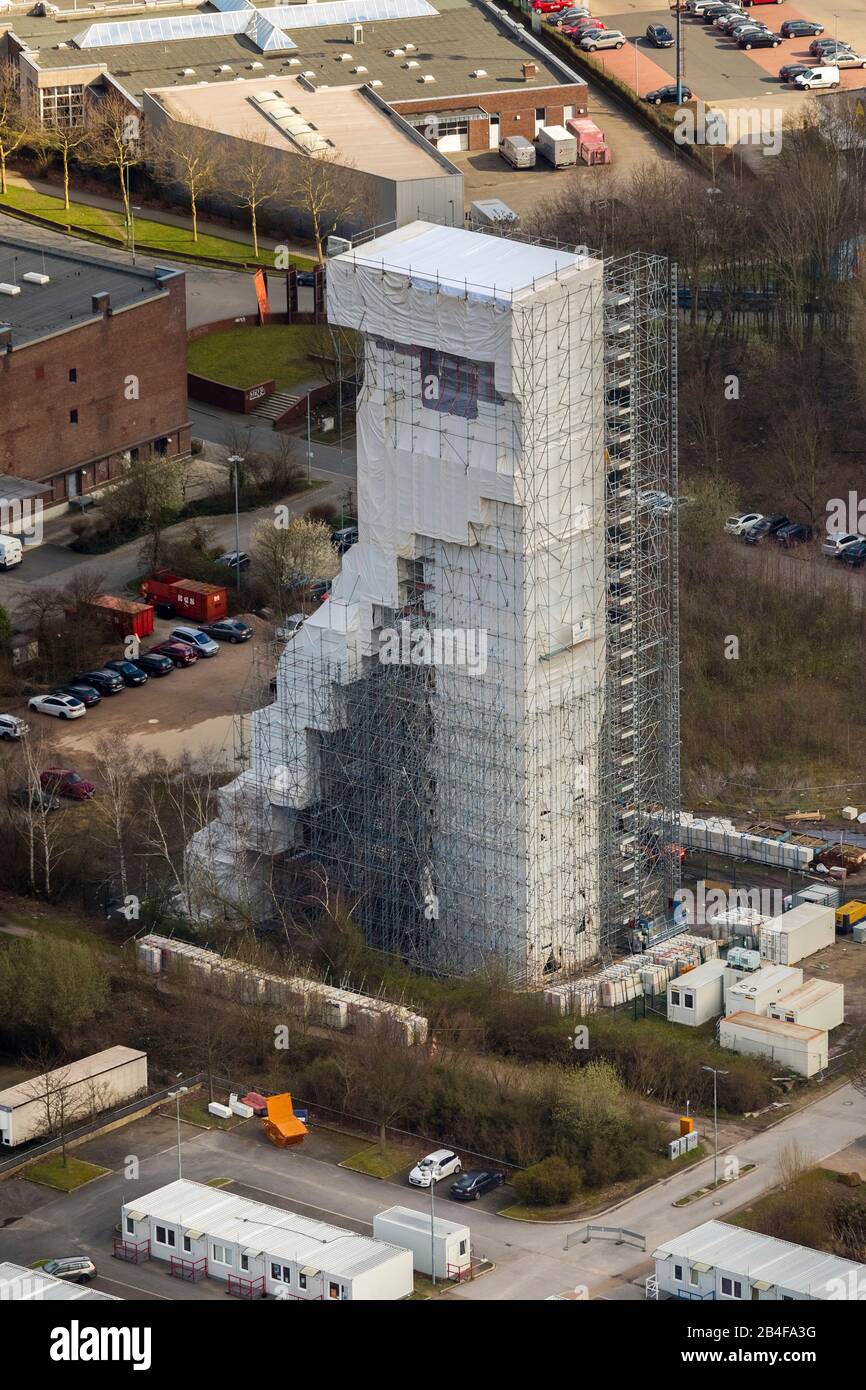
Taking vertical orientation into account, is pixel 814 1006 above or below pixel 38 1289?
below

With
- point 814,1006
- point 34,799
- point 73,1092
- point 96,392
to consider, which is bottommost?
point 814,1006

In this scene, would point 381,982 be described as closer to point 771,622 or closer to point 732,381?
point 771,622

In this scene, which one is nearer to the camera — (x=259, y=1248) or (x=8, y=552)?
(x=259, y=1248)

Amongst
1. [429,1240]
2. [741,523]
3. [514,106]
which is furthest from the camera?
[514,106]

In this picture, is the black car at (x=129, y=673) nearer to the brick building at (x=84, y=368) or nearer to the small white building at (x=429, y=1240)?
the brick building at (x=84, y=368)

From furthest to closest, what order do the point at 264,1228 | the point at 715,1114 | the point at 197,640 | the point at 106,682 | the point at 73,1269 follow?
1. the point at 197,640
2. the point at 106,682
3. the point at 715,1114
4. the point at 264,1228
5. the point at 73,1269

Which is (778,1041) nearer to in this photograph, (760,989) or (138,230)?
(760,989)

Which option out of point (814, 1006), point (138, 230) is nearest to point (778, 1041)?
point (814, 1006)
